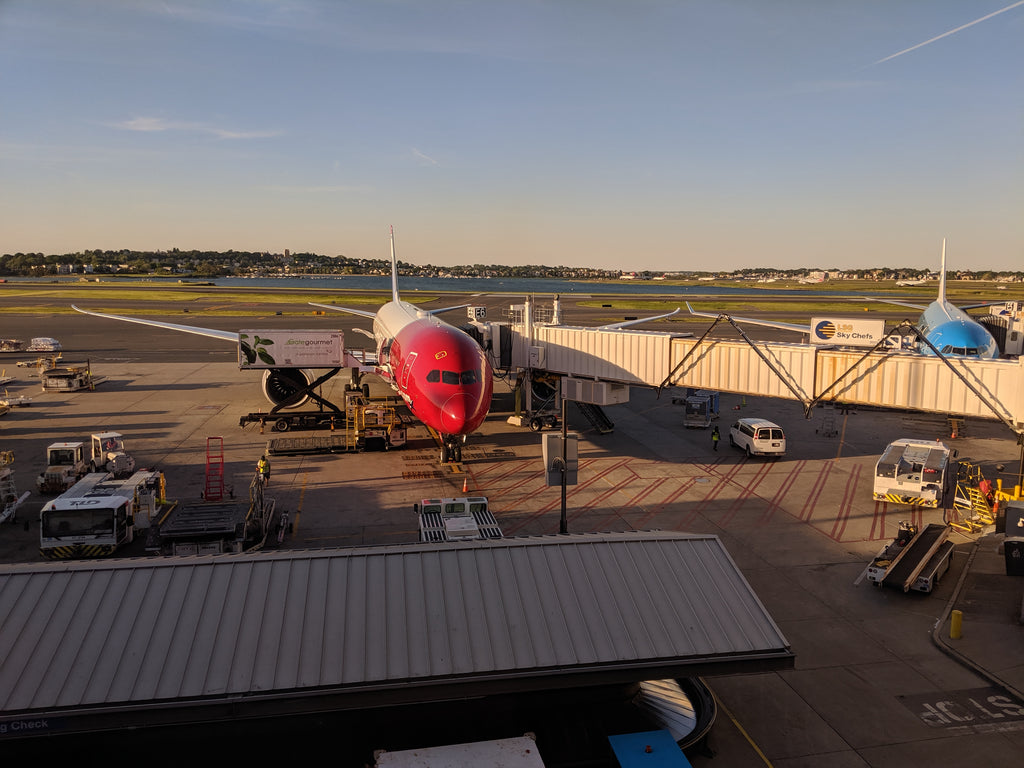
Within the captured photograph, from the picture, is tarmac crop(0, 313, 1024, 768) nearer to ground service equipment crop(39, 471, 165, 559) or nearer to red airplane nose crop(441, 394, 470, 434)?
ground service equipment crop(39, 471, 165, 559)

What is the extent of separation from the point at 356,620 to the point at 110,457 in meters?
26.3

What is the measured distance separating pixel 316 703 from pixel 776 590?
→ 51.7 ft

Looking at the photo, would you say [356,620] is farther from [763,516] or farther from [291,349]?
[291,349]

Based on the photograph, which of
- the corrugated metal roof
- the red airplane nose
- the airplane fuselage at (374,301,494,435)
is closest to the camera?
the corrugated metal roof

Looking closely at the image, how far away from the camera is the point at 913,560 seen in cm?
2245

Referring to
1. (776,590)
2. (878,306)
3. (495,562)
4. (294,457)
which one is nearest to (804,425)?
(776,590)

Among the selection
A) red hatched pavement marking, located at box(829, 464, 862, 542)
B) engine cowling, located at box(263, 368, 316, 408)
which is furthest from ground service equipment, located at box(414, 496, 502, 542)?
engine cowling, located at box(263, 368, 316, 408)

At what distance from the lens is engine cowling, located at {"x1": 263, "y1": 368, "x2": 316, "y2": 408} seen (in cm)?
4364

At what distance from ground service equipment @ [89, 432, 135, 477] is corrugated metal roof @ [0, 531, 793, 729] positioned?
21572 mm

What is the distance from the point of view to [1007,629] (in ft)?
62.2

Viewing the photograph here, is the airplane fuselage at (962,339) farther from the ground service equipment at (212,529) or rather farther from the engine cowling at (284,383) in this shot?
the engine cowling at (284,383)

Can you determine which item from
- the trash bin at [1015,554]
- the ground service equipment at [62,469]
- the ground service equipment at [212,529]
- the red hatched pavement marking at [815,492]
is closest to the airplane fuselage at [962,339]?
the red hatched pavement marking at [815,492]

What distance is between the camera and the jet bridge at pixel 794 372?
78.4 feet

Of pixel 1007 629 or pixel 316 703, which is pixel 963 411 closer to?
pixel 1007 629
